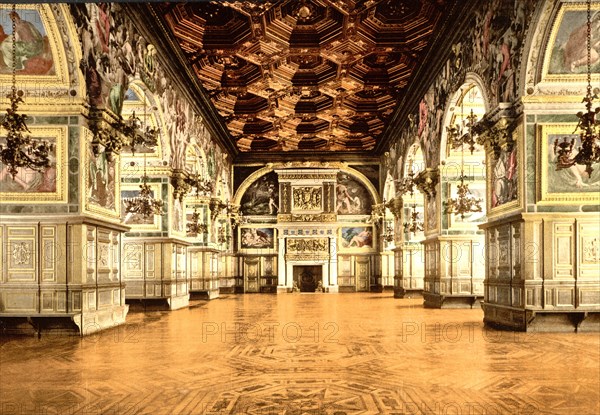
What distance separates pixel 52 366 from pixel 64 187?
14.6 ft

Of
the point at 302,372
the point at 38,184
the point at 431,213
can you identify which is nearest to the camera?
the point at 302,372

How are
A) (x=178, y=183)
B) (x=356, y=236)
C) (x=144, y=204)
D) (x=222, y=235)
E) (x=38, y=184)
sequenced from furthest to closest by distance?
(x=356, y=236) → (x=222, y=235) → (x=178, y=183) → (x=144, y=204) → (x=38, y=184)

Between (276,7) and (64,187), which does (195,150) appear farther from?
(64,187)

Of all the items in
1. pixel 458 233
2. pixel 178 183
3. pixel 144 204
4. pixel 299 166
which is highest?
pixel 299 166

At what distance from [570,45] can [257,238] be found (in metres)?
25.0

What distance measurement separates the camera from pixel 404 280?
79.5 feet

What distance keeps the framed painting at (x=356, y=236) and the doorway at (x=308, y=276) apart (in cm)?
225

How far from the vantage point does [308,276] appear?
3469cm

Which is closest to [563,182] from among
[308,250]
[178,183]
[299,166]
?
[178,183]

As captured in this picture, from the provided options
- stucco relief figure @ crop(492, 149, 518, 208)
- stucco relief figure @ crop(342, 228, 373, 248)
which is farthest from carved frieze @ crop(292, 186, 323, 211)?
stucco relief figure @ crop(492, 149, 518, 208)

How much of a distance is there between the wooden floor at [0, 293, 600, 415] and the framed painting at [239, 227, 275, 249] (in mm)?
22333

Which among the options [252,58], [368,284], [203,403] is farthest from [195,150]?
[203,403]

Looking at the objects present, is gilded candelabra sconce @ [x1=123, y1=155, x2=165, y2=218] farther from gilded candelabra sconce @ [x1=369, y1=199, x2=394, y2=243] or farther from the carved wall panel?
gilded candelabra sconce @ [x1=369, y1=199, x2=394, y2=243]

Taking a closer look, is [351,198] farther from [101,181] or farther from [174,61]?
[101,181]
